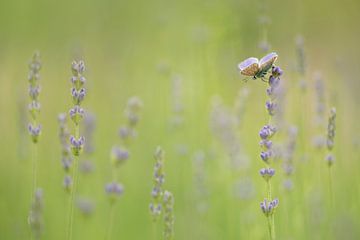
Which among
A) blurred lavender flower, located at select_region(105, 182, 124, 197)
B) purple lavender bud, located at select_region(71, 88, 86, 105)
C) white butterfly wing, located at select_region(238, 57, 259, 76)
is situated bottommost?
blurred lavender flower, located at select_region(105, 182, 124, 197)

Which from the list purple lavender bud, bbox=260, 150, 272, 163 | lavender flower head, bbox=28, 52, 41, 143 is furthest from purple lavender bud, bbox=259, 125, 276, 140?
lavender flower head, bbox=28, 52, 41, 143

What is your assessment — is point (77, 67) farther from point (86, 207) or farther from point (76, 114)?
point (86, 207)

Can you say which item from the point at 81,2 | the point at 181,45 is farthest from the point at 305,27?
the point at 81,2

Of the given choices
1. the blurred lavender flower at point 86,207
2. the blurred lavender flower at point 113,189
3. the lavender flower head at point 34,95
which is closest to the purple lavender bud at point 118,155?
the blurred lavender flower at point 113,189

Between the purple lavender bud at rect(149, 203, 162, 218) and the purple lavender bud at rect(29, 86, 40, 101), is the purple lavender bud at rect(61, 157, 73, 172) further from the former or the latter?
the purple lavender bud at rect(149, 203, 162, 218)

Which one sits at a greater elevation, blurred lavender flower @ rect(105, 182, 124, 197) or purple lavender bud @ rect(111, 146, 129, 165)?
purple lavender bud @ rect(111, 146, 129, 165)

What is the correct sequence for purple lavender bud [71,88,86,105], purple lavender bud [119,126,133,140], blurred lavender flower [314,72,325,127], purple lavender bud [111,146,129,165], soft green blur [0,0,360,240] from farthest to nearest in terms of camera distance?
soft green blur [0,0,360,240], blurred lavender flower [314,72,325,127], purple lavender bud [119,126,133,140], purple lavender bud [111,146,129,165], purple lavender bud [71,88,86,105]

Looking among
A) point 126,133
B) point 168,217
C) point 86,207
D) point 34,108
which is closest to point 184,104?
point 86,207

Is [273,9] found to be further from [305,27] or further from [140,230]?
[140,230]
